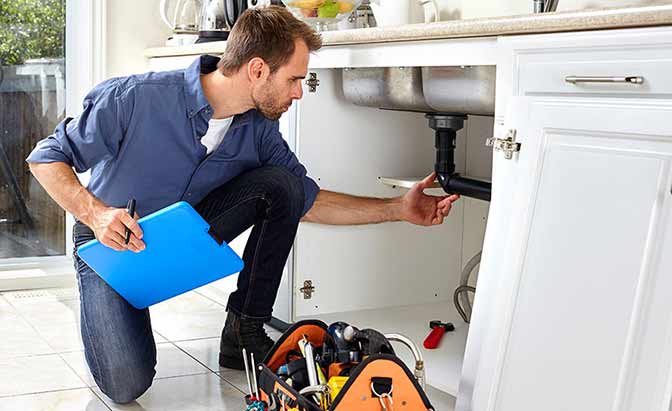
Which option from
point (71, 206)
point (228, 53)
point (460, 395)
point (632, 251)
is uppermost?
point (228, 53)

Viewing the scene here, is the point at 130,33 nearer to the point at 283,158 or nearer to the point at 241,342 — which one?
the point at 283,158

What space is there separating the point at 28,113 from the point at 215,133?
1.48 m

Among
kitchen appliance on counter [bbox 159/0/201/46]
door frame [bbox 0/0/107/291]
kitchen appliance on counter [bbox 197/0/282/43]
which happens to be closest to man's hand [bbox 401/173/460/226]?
kitchen appliance on counter [bbox 197/0/282/43]

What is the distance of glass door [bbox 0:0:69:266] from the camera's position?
3.62 meters

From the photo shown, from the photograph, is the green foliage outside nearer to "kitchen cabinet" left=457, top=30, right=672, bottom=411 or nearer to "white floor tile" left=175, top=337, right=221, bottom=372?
"white floor tile" left=175, top=337, right=221, bottom=372

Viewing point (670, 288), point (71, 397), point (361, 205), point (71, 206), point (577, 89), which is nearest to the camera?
point (670, 288)

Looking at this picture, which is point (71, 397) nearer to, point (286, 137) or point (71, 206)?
point (71, 206)

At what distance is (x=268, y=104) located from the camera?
7.68ft

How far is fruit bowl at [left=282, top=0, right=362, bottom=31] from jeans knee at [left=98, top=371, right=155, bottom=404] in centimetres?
114

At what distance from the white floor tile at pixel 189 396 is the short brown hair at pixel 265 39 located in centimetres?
75

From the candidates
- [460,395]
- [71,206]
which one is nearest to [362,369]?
[460,395]

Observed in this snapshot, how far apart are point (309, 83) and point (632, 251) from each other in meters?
1.31

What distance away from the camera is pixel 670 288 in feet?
5.13

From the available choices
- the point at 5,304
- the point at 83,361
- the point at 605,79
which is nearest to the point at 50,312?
the point at 5,304
